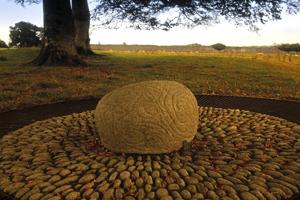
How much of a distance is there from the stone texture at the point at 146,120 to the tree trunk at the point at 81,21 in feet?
79.2

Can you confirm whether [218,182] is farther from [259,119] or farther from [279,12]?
[279,12]

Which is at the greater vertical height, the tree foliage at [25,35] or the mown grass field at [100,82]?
the tree foliage at [25,35]

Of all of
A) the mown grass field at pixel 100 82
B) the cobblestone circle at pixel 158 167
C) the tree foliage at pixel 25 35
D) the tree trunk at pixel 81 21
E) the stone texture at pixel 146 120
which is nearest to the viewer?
the cobblestone circle at pixel 158 167

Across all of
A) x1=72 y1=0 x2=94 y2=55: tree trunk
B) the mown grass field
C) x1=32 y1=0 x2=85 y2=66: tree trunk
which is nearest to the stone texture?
the mown grass field

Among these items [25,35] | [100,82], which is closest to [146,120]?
[100,82]

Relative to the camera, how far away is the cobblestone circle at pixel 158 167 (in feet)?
18.8

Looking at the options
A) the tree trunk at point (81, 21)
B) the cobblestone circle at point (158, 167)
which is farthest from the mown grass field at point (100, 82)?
the tree trunk at point (81, 21)

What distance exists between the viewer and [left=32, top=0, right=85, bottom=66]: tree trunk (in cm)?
2366

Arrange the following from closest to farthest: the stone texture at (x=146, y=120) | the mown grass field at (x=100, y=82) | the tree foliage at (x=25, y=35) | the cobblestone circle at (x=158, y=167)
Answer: the cobblestone circle at (x=158, y=167)
the stone texture at (x=146, y=120)
the mown grass field at (x=100, y=82)
the tree foliage at (x=25, y=35)

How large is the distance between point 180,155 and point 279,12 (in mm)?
19957

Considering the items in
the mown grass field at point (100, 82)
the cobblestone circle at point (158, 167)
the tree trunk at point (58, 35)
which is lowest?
the cobblestone circle at point (158, 167)

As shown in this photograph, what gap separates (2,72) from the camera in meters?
21.4

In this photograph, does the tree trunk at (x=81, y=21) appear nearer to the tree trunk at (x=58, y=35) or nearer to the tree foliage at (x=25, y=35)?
the tree trunk at (x=58, y=35)

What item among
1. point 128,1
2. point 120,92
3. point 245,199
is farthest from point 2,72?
point 245,199
